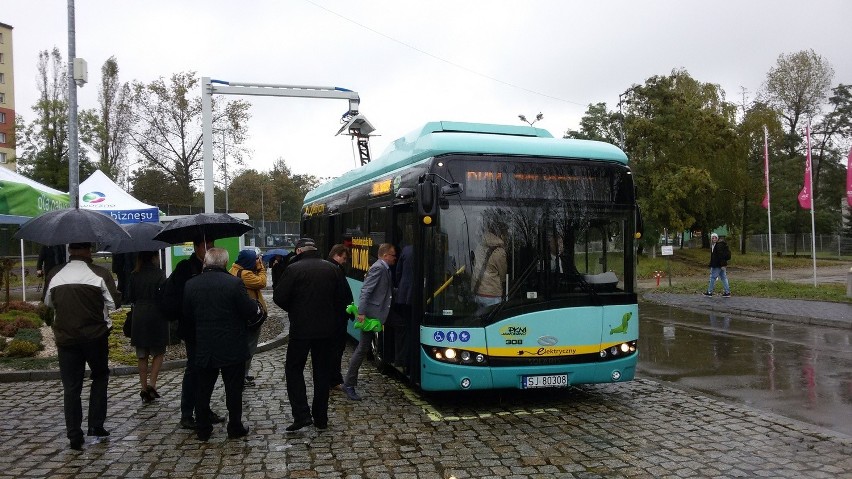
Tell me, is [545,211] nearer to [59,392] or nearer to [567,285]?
[567,285]

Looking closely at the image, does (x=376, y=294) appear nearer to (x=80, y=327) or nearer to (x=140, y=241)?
(x=140, y=241)

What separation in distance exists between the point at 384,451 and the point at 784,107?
57871mm

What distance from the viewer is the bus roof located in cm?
759

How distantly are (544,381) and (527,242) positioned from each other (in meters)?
1.49

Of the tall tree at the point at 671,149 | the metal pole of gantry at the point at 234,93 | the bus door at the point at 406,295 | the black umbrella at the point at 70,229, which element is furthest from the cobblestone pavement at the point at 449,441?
the tall tree at the point at 671,149

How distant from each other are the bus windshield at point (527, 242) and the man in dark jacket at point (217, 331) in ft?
6.45

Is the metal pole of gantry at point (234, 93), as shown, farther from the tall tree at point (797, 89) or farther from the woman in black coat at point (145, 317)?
the tall tree at point (797, 89)

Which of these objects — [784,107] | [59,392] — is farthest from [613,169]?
[784,107]

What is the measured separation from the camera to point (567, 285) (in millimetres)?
7547

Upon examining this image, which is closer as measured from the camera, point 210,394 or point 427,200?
point 210,394

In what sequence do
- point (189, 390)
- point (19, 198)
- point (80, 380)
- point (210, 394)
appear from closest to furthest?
point (80, 380), point (210, 394), point (189, 390), point (19, 198)

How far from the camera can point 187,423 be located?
6.97 metres

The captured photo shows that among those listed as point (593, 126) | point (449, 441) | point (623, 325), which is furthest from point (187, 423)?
point (593, 126)

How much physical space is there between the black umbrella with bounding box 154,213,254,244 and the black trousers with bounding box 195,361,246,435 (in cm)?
173
